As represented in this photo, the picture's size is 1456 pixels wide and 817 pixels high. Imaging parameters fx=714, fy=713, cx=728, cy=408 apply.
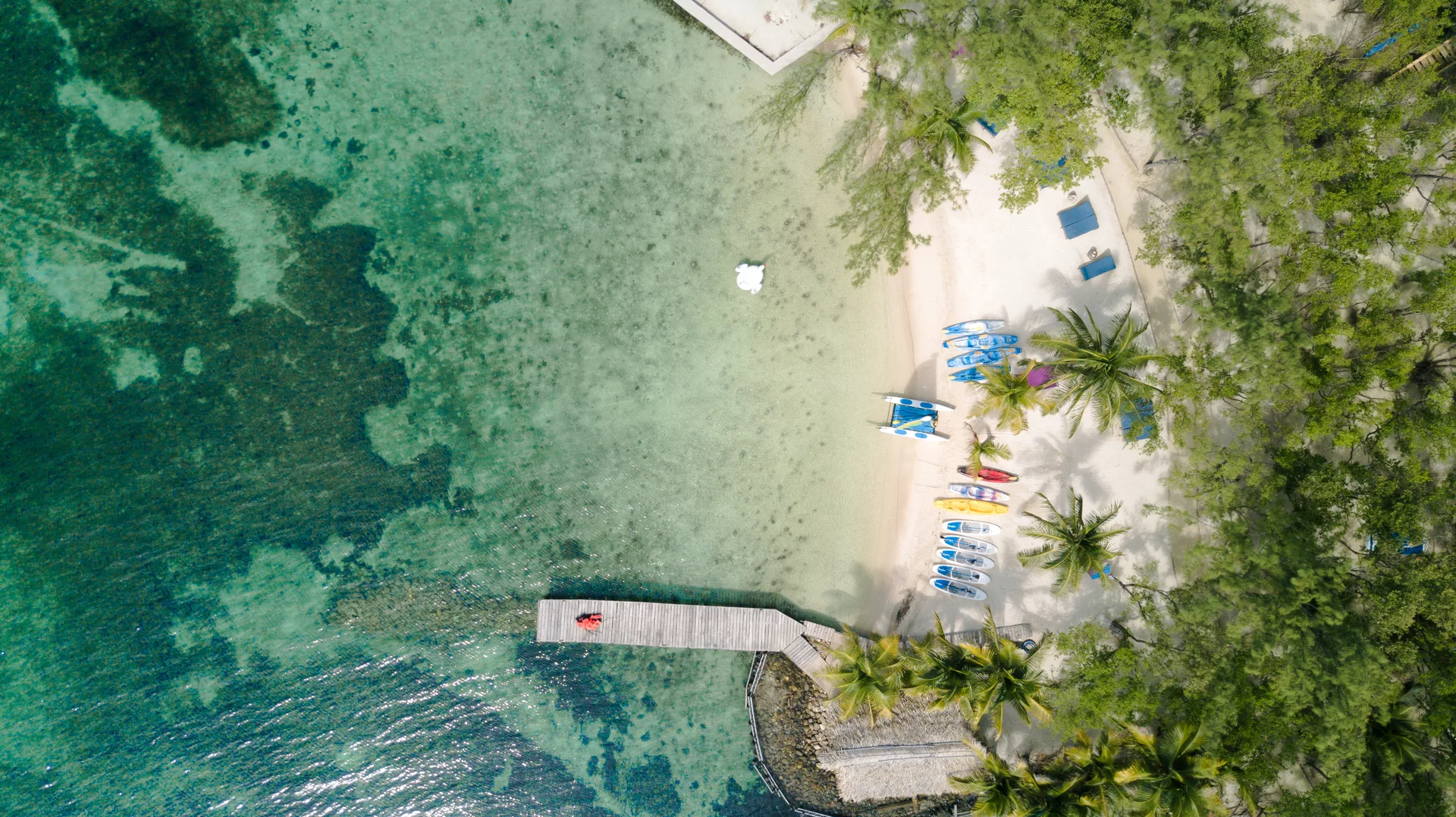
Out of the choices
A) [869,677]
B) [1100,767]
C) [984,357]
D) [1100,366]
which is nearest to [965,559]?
[869,677]

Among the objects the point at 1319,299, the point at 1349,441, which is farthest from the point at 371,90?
the point at 1349,441

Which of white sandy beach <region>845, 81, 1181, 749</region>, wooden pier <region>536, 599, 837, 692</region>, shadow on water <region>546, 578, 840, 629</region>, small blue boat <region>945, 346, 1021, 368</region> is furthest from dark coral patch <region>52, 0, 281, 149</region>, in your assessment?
small blue boat <region>945, 346, 1021, 368</region>

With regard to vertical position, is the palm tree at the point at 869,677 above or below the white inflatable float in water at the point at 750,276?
below

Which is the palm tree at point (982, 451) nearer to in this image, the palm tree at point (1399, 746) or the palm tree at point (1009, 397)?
the palm tree at point (1009, 397)

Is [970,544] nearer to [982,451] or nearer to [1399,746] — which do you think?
[982,451]

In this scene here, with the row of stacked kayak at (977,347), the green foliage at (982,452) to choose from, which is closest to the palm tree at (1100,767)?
the green foliage at (982,452)

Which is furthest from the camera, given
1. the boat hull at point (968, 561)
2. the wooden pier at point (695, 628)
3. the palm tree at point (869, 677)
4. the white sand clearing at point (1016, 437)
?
the boat hull at point (968, 561)
